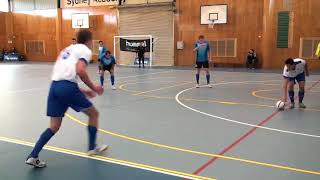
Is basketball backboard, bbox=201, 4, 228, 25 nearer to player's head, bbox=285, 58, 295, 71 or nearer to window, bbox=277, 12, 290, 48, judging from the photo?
window, bbox=277, 12, 290, 48

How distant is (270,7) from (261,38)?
2028 mm

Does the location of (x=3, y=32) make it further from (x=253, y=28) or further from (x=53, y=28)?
(x=253, y=28)

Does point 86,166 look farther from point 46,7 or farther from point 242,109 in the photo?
point 46,7

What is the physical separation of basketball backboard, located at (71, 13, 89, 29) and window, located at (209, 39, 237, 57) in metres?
11.1

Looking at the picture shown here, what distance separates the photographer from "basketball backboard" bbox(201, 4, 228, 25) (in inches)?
942

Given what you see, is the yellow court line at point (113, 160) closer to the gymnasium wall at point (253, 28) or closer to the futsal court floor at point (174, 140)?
the futsal court floor at point (174, 140)

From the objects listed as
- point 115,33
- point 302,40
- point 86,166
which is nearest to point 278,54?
point 302,40

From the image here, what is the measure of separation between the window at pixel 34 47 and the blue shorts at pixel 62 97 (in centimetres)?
3043

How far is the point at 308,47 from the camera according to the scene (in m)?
21.5

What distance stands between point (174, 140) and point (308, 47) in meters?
17.9

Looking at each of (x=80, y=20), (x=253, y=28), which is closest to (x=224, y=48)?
(x=253, y=28)

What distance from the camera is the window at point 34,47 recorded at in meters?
33.5

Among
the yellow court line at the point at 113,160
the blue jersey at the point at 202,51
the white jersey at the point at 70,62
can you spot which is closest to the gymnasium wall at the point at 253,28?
the blue jersey at the point at 202,51

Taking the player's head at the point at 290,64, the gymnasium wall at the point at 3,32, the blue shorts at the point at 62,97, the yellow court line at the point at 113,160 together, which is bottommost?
the yellow court line at the point at 113,160
